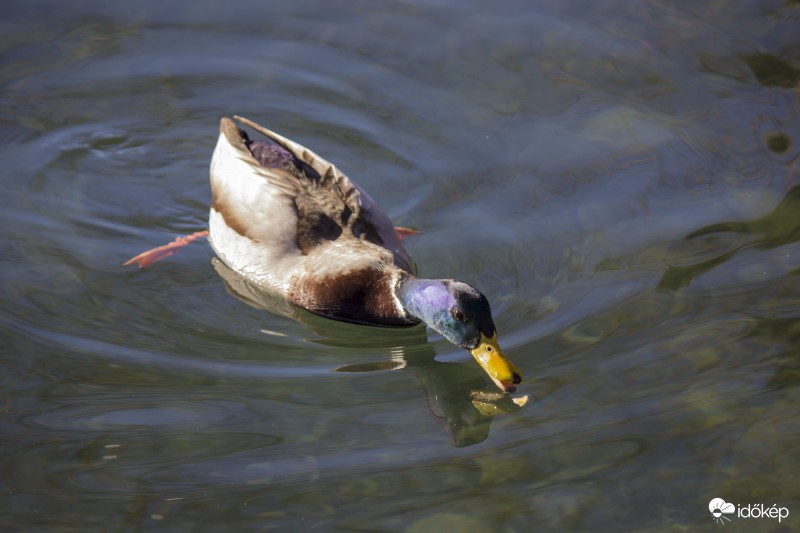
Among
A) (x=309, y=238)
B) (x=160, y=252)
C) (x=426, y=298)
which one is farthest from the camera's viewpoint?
(x=160, y=252)

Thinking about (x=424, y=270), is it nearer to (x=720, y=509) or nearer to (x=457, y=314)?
(x=457, y=314)

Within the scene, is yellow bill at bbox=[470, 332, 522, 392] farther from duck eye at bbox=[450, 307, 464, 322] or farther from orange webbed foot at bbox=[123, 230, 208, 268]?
orange webbed foot at bbox=[123, 230, 208, 268]

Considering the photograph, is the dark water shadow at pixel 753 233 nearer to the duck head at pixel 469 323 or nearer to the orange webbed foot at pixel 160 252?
the duck head at pixel 469 323

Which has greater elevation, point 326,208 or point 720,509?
point 326,208

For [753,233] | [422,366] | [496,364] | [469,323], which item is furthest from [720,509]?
[753,233]

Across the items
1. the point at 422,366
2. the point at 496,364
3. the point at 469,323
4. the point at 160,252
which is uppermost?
the point at 469,323

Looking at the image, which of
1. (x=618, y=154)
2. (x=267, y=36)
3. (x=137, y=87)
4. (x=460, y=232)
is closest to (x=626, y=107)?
(x=618, y=154)

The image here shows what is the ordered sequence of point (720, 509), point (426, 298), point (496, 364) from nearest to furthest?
point (720, 509) < point (496, 364) < point (426, 298)

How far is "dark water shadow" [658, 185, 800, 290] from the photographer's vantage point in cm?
611

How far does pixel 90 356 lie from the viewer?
5.43 meters

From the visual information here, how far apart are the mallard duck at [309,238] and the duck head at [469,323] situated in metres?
0.02

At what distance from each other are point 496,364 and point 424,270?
1.50m

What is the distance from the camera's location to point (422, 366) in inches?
222

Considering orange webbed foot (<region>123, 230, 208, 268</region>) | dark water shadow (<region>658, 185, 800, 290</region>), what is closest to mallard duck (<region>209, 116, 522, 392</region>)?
orange webbed foot (<region>123, 230, 208, 268</region>)
